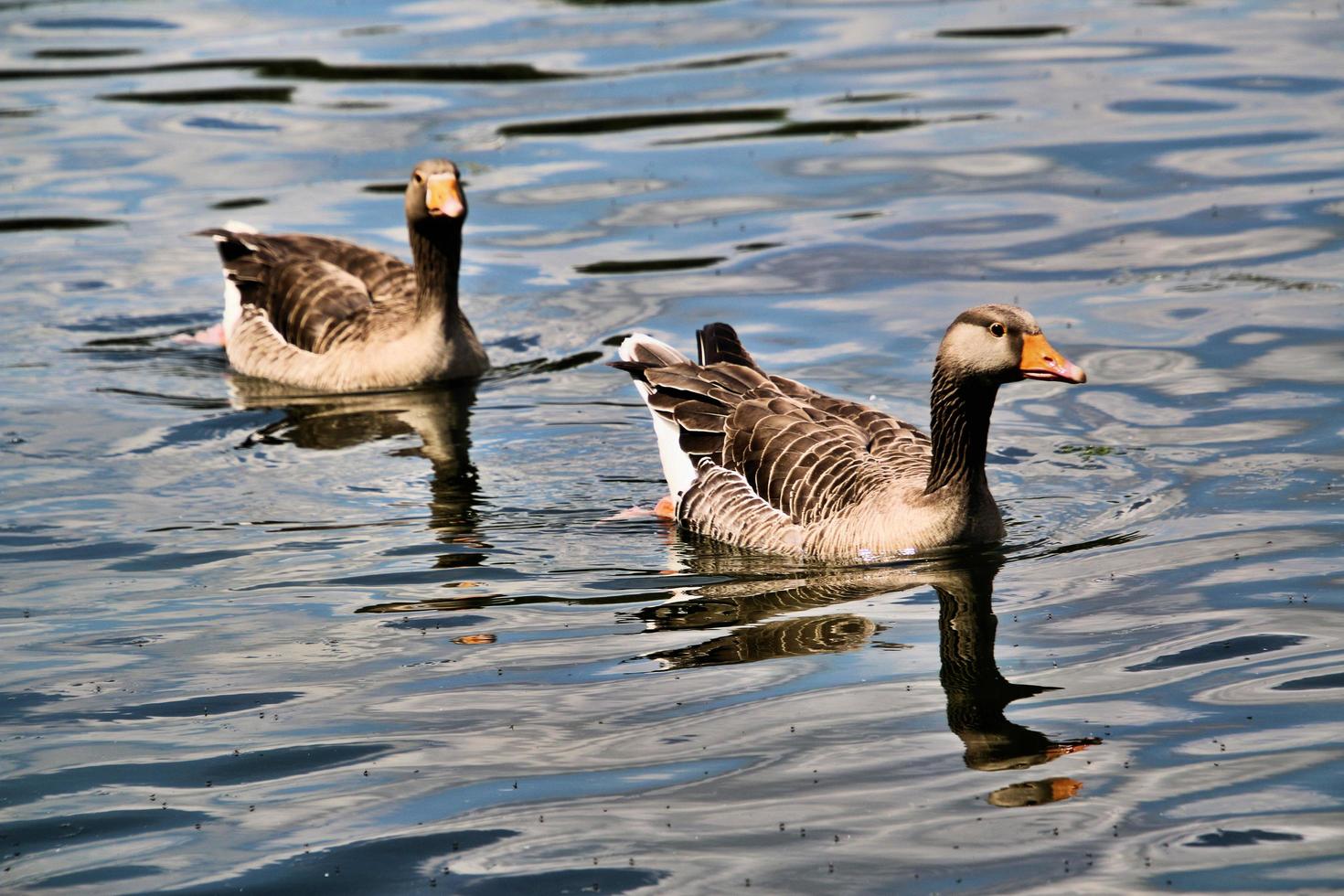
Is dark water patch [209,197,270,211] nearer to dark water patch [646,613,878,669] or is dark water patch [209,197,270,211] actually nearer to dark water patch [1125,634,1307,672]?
dark water patch [646,613,878,669]

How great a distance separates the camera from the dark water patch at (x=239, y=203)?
19359 millimetres

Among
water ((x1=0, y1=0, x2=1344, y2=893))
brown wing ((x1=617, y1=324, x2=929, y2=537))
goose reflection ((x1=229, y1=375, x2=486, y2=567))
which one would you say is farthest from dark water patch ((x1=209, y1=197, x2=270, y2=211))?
brown wing ((x1=617, y1=324, x2=929, y2=537))

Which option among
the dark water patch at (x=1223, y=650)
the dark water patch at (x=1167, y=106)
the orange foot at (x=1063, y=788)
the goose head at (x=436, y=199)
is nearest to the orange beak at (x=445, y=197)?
the goose head at (x=436, y=199)

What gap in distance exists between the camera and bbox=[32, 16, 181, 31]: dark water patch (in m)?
26.8

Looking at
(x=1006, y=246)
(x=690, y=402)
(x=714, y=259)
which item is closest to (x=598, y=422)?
(x=690, y=402)

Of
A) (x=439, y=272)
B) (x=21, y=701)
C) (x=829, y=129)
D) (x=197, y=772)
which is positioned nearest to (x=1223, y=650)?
(x=197, y=772)

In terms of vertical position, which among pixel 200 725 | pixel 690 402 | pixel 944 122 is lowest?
pixel 200 725

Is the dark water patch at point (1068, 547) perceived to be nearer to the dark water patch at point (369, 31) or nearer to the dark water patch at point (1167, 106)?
the dark water patch at point (1167, 106)

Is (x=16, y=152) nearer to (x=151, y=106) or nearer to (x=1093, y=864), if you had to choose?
(x=151, y=106)

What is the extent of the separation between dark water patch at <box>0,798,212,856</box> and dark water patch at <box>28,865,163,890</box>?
23cm

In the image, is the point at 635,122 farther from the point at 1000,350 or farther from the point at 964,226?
the point at 1000,350

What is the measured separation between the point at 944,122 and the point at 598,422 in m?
8.34

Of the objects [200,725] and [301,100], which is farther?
[301,100]

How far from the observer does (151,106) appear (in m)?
22.8
